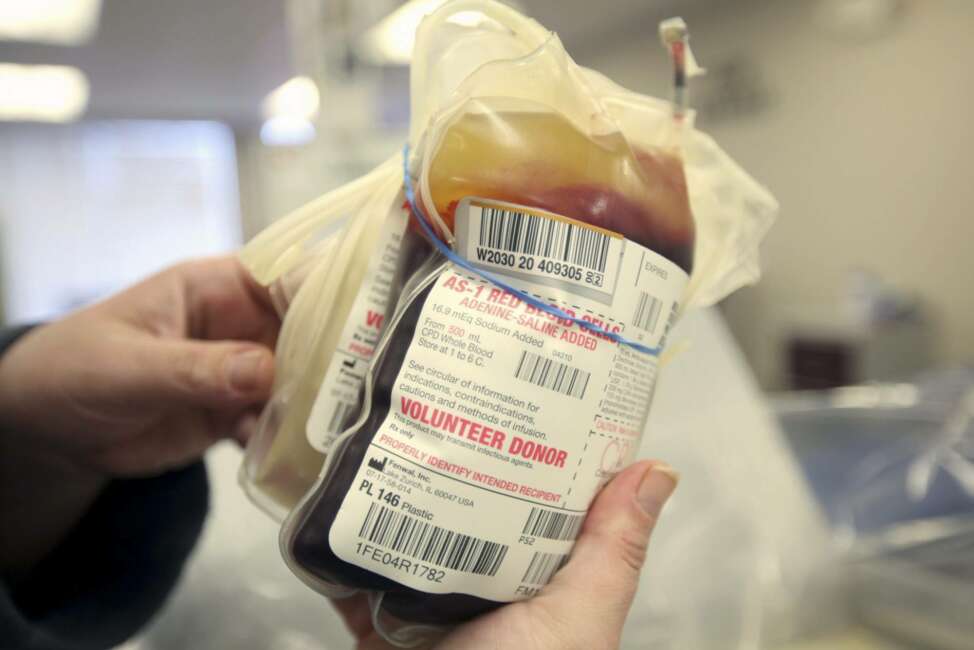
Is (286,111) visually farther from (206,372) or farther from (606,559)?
(606,559)

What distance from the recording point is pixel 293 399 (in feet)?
1.44

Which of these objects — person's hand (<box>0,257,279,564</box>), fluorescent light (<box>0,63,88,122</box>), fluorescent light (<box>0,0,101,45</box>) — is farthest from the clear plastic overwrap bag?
fluorescent light (<box>0,63,88,122</box>)

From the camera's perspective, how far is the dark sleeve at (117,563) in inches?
22.5

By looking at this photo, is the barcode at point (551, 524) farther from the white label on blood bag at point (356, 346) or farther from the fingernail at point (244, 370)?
the fingernail at point (244, 370)

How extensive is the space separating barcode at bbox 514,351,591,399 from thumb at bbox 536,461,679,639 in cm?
7

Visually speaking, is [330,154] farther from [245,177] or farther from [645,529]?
[245,177]

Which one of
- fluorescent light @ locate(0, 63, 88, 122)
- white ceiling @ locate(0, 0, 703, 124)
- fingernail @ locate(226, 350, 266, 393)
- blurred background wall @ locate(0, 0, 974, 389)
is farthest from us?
fluorescent light @ locate(0, 63, 88, 122)

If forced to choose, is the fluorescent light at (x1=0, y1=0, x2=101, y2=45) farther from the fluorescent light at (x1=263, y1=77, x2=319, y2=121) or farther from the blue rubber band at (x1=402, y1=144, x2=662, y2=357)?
the blue rubber band at (x1=402, y1=144, x2=662, y2=357)

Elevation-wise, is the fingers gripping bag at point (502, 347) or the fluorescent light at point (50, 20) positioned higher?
the fluorescent light at point (50, 20)

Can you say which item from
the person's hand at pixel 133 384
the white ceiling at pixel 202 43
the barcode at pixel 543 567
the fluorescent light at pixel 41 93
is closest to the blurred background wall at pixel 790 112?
the white ceiling at pixel 202 43

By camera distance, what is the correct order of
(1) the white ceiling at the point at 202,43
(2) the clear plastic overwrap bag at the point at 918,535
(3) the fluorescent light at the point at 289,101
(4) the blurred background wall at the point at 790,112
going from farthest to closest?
(3) the fluorescent light at the point at 289,101
(1) the white ceiling at the point at 202,43
(4) the blurred background wall at the point at 790,112
(2) the clear plastic overwrap bag at the point at 918,535

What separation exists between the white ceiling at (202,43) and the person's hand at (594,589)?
9.28 ft

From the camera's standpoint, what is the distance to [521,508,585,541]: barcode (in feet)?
1.10

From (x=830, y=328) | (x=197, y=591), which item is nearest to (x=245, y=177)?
(x=830, y=328)
